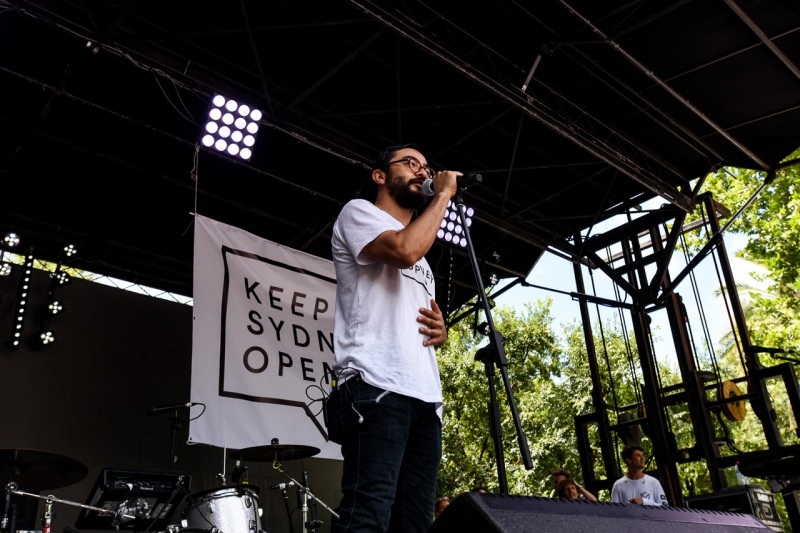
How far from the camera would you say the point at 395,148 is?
2340mm

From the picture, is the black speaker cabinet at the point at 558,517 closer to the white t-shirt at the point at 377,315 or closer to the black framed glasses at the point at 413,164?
the white t-shirt at the point at 377,315

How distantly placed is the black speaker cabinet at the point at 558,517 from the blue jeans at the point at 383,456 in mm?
378

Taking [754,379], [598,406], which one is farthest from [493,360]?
[598,406]

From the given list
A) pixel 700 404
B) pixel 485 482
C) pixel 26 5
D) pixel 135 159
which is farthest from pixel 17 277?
pixel 485 482

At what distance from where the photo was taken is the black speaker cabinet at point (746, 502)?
17.6 ft

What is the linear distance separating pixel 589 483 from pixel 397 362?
6.36m

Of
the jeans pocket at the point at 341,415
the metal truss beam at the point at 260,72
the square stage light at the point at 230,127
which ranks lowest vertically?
the jeans pocket at the point at 341,415

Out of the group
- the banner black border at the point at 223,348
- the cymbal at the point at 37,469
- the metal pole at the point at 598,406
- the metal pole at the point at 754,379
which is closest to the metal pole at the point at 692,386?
the metal pole at the point at 754,379

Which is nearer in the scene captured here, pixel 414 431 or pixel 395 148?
pixel 414 431

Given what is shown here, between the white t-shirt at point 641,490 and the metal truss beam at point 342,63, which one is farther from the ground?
the metal truss beam at point 342,63

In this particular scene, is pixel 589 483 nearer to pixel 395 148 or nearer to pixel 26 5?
pixel 395 148

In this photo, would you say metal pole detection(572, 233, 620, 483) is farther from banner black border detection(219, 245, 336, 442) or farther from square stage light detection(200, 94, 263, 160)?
square stage light detection(200, 94, 263, 160)

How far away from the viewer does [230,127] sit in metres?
5.56

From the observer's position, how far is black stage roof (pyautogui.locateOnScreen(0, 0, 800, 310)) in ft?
17.8
